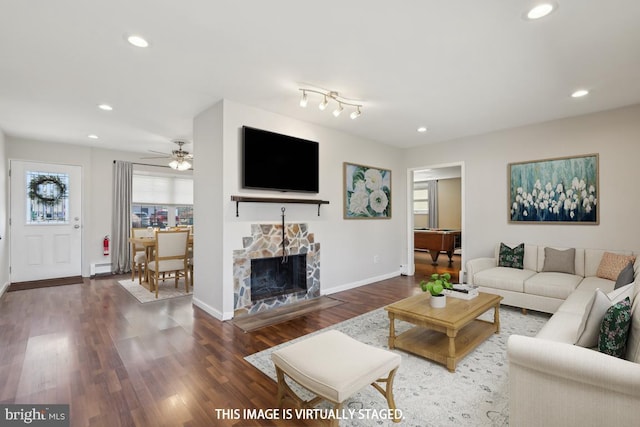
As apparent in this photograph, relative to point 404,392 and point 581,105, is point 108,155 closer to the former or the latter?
point 404,392

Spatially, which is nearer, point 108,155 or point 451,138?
point 451,138

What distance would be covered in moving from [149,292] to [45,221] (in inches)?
105

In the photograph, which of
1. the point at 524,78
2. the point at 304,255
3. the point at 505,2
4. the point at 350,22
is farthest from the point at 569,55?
the point at 304,255

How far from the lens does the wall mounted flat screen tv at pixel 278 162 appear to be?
363cm

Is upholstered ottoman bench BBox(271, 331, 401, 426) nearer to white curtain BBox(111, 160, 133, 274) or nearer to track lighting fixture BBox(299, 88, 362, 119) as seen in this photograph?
track lighting fixture BBox(299, 88, 362, 119)

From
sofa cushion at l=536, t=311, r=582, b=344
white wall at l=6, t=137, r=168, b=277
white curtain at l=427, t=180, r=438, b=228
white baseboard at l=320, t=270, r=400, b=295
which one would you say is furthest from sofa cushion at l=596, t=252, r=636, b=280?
white wall at l=6, t=137, r=168, b=277

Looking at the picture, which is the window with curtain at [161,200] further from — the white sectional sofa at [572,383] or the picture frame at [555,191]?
the white sectional sofa at [572,383]

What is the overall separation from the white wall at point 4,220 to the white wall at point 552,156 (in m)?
7.08

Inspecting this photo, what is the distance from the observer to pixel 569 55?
257 cm

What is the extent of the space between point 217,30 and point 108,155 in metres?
5.23

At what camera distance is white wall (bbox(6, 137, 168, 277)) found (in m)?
5.54

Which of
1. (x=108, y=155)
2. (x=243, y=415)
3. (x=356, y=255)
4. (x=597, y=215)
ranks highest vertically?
(x=108, y=155)

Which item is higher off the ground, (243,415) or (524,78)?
(524,78)

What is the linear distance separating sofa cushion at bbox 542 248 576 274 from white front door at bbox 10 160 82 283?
7830 millimetres
